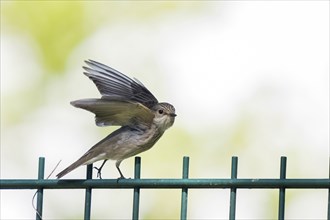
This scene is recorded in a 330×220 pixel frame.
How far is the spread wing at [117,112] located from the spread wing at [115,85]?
6 cm

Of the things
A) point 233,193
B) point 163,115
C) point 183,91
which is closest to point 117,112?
point 163,115

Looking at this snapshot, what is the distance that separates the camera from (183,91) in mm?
10344

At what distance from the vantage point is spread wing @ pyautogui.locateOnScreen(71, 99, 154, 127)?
5.58 m

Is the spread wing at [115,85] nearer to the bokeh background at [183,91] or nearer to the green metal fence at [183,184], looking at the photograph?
the green metal fence at [183,184]

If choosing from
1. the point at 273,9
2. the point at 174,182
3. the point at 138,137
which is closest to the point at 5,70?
the point at 273,9

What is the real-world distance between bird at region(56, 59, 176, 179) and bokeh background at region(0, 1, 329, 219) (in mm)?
3005

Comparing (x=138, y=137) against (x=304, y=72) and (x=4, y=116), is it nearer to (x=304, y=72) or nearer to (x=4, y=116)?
(x=4, y=116)

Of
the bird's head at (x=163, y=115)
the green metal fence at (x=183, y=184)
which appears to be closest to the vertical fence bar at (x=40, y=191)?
the green metal fence at (x=183, y=184)

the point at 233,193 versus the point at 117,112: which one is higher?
the point at 117,112

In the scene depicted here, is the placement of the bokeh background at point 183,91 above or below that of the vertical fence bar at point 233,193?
above

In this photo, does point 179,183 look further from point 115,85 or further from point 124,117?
point 115,85

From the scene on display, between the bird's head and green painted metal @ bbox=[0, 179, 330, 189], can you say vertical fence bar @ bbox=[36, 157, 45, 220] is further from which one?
the bird's head

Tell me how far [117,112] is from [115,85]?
0.29m

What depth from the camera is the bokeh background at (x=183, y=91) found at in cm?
959
